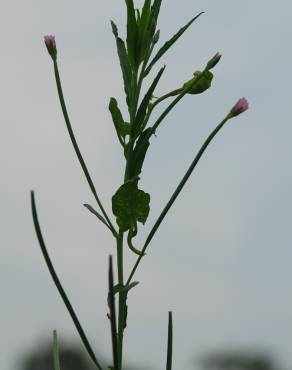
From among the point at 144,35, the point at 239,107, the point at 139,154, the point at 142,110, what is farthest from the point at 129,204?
the point at 144,35

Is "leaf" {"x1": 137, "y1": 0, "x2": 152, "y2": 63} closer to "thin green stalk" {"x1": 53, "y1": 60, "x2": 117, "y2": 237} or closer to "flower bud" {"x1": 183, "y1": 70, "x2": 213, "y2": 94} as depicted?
"flower bud" {"x1": 183, "y1": 70, "x2": 213, "y2": 94}

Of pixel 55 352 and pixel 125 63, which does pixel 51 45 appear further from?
pixel 55 352

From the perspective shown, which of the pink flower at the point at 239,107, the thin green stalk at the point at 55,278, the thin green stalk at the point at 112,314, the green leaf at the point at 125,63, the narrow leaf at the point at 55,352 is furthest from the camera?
the green leaf at the point at 125,63

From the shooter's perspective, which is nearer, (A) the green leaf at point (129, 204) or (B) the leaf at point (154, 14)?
(A) the green leaf at point (129, 204)

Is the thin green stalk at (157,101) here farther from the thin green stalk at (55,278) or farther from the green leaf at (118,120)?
the thin green stalk at (55,278)

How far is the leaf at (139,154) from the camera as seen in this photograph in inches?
103

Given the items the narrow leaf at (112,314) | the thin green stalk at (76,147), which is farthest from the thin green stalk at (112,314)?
the thin green stalk at (76,147)

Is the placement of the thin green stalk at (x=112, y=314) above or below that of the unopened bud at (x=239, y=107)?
below

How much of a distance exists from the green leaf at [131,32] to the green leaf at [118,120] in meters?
0.13

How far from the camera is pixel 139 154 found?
2607 mm

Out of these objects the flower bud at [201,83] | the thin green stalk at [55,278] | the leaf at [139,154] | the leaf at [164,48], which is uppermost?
the leaf at [164,48]

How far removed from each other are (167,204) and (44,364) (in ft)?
128

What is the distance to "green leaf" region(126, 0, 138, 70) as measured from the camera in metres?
2.80

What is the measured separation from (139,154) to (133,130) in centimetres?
8
